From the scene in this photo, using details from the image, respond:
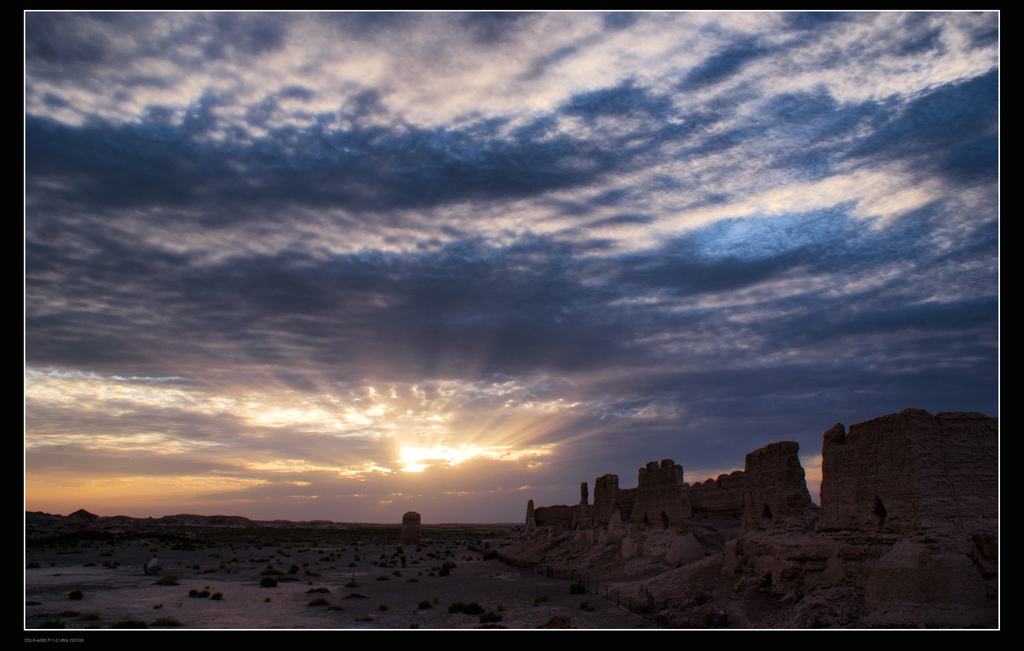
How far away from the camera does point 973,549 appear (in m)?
13.3

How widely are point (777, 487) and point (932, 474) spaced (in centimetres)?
740

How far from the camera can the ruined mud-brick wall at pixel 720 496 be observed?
3175 cm

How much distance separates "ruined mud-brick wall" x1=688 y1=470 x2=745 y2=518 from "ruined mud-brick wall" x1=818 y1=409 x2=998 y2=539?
54.4ft

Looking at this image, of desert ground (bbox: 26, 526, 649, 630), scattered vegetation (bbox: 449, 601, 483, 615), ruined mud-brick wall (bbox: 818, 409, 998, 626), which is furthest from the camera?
scattered vegetation (bbox: 449, 601, 483, 615)

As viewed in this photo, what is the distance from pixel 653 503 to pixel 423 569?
18946 millimetres

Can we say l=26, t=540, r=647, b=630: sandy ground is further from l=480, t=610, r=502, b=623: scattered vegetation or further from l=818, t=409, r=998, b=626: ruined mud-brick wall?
l=818, t=409, r=998, b=626: ruined mud-brick wall

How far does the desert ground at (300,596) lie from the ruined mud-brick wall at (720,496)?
829cm

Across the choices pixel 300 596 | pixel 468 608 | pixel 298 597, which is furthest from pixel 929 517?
pixel 300 596

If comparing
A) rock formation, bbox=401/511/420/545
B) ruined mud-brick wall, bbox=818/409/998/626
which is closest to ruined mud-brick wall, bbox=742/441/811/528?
ruined mud-brick wall, bbox=818/409/998/626

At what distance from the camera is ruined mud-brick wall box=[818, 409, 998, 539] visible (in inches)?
546

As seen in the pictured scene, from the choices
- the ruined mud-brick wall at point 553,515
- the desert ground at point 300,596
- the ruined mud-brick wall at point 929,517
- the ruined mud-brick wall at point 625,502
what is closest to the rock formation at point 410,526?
the ruined mud-brick wall at point 553,515

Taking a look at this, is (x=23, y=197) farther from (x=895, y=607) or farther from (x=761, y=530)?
(x=761, y=530)
